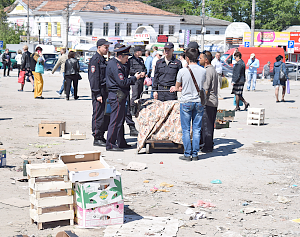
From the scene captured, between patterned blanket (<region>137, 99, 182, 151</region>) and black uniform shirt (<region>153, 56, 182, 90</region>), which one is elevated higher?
black uniform shirt (<region>153, 56, 182, 90</region>)

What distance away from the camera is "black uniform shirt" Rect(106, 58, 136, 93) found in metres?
8.73

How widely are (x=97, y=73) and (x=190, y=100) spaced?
7.11 feet

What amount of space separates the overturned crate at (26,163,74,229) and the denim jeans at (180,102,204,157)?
3708mm

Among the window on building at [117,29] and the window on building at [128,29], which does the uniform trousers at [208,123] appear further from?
the window on building at [128,29]

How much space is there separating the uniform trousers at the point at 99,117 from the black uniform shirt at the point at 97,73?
0.18 metres

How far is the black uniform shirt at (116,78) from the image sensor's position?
873cm

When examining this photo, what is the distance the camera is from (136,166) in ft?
26.0

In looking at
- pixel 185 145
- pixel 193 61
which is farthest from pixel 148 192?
pixel 193 61

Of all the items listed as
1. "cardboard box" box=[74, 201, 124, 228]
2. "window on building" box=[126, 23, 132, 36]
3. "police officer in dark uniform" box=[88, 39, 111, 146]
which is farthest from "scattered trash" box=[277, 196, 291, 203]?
"window on building" box=[126, 23, 132, 36]

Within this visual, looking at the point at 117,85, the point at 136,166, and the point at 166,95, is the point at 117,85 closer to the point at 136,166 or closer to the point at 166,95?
the point at 166,95

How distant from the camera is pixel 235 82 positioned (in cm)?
1584

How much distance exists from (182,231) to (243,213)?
40.0 inches

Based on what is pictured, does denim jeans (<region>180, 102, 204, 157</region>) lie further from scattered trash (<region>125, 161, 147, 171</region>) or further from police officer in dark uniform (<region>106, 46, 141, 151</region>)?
police officer in dark uniform (<region>106, 46, 141, 151</region>)

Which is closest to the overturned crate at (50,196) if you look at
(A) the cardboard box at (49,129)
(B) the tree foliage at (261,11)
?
(A) the cardboard box at (49,129)
